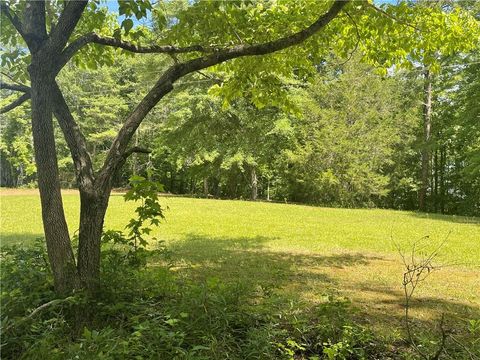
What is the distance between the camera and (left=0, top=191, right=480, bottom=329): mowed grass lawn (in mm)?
5035

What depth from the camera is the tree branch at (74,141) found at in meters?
3.56

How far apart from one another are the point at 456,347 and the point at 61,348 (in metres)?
2.94

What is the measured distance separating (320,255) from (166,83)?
17.9 feet

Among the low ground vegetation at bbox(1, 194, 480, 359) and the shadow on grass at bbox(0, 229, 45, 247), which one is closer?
the low ground vegetation at bbox(1, 194, 480, 359)

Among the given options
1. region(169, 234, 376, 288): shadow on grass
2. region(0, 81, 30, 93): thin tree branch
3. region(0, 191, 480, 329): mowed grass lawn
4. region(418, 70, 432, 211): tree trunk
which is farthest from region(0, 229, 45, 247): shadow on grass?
region(418, 70, 432, 211): tree trunk

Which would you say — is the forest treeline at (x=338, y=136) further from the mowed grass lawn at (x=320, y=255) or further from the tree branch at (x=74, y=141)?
the tree branch at (x=74, y=141)

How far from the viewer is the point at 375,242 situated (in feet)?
31.9

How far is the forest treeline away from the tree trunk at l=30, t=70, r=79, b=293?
14.9 m

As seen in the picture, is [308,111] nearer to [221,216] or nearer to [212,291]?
[221,216]

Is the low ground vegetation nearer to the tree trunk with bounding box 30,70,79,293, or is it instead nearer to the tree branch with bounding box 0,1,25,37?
the tree trunk with bounding box 30,70,79,293

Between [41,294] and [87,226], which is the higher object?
[87,226]

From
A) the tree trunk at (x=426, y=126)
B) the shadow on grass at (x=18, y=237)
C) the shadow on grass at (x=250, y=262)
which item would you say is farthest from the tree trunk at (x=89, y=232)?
the tree trunk at (x=426, y=126)

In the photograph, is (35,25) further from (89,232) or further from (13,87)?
(89,232)

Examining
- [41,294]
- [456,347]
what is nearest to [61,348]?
[41,294]
